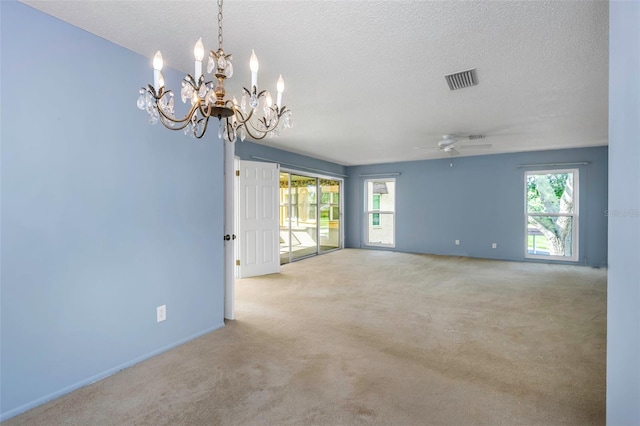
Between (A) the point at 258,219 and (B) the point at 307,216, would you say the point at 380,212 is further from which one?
(A) the point at 258,219

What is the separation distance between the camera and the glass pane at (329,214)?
7.82 meters

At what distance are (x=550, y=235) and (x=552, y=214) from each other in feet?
1.44

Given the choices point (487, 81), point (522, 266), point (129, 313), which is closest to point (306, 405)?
point (129, 313)

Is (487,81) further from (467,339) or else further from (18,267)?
(18,267)

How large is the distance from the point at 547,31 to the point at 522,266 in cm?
509

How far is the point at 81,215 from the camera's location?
206cm

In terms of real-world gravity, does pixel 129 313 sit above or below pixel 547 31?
below

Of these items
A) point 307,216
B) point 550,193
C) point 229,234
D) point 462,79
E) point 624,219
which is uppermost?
point 462,79

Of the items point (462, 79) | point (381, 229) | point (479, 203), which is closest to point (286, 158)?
point (381, 229)

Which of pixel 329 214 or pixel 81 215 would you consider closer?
pixel 81 215

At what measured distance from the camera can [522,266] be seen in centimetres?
595

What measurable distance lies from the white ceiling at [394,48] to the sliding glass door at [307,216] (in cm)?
279

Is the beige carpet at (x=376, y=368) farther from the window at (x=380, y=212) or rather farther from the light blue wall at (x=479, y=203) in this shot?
the window at (x=380, y=212)

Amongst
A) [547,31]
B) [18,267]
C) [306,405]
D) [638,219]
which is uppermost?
[547,31]
